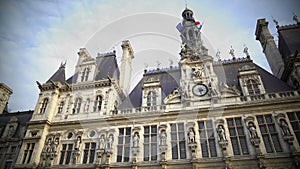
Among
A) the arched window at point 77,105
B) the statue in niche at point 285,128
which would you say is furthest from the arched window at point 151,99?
the statue in niche at point 285,128

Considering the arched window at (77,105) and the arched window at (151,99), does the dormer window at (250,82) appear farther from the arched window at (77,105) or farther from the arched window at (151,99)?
the arched window at (77,105)

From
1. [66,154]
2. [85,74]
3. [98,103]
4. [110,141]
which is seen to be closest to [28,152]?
[66,154]

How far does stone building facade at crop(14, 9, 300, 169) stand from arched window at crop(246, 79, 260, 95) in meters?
0.09

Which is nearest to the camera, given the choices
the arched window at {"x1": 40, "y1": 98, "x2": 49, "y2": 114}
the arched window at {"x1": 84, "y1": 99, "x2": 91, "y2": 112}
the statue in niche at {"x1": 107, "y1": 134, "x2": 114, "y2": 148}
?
the statue in niche at {"x1": 107, "y1": 134, "x2": 114, "y2": 148}

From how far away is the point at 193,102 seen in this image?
21312 millimetres

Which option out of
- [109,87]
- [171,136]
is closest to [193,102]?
[171,136]

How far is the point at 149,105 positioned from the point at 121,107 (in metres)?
3.51

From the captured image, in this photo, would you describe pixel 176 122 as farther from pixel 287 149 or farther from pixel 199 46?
pixel 199 46

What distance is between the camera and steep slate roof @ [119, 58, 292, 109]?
2193cm

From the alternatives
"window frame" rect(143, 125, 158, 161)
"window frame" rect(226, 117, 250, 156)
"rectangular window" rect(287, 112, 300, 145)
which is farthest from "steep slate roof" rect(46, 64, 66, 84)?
"rectangular window" rect(287, 112, 300, 145)

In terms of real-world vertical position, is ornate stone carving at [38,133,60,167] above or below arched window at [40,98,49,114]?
below

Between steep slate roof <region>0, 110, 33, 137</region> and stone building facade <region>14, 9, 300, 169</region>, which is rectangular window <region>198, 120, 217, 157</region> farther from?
steep slate roof <region>0, 110, 33, 137</region>

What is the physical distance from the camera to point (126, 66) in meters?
29.5

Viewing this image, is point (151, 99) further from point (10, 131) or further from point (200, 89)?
point (10, 131)
